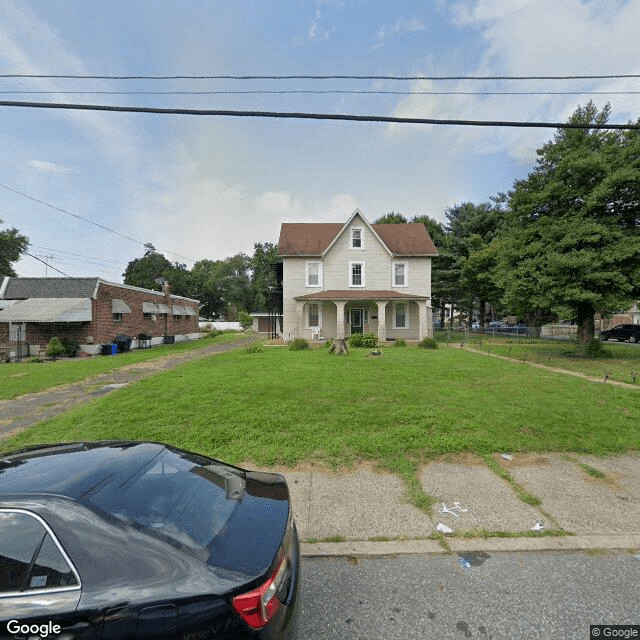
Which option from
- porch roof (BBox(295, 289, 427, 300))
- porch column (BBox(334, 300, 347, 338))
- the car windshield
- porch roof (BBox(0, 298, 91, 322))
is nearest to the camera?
the car windshield

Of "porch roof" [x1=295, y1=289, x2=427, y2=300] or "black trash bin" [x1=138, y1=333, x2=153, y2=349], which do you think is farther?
"black trash bin" [x1=138, y1=333, x2=153, y2=349]

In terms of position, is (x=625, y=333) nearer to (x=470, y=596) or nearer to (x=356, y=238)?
(x=356, y=238)

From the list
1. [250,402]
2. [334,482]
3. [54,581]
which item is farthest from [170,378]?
[54,581]

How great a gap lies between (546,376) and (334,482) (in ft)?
31.6

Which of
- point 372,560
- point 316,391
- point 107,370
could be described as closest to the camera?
point 372,560

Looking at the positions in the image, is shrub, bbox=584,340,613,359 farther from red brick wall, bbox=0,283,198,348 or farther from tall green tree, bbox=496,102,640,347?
red brick wall, bbox=0,283,198,348

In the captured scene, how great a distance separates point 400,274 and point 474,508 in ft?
68.3

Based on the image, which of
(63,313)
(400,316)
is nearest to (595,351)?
(400,316)

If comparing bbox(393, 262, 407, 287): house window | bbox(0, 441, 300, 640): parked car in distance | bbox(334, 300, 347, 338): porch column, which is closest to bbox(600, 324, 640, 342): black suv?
bbox(393, 262, 407, 287): house window

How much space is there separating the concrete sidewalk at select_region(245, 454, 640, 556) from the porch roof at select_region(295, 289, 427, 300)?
1665 centimetres

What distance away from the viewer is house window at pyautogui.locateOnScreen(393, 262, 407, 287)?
23359 millimetres

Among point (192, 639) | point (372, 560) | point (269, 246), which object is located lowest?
point (372, 560)

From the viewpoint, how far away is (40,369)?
48.0ft

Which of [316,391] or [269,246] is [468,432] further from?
[269,246]
